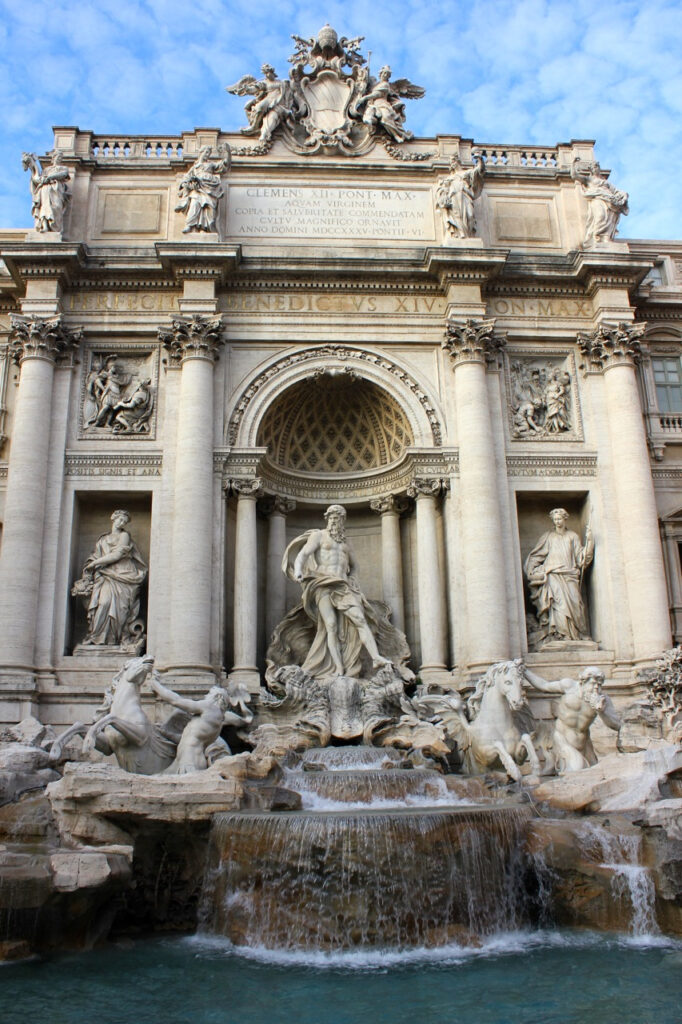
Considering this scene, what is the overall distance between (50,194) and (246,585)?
30.8 ft

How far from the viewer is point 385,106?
2072cm

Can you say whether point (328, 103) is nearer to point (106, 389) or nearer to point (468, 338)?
point (468, 338)

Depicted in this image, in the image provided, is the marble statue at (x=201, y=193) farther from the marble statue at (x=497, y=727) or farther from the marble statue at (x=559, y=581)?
the marble statue at (x=497, y=727)

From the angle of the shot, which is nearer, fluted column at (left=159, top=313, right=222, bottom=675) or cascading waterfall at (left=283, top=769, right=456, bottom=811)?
cascading waterfall at (left=283, top=769, right=456, bottom=811)

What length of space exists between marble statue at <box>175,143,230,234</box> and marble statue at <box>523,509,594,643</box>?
9655mm

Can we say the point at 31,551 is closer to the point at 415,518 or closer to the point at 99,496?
the point at 99,496

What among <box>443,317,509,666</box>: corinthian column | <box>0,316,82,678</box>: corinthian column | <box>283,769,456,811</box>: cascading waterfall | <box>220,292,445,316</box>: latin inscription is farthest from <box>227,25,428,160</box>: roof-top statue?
<box>283,769,456,811</box>: cascading waterfall

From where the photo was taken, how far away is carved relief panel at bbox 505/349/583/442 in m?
19.2

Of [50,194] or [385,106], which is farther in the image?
[385,106]

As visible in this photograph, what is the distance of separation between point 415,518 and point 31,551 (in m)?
7.99

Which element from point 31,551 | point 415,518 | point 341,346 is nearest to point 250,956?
point 31,551

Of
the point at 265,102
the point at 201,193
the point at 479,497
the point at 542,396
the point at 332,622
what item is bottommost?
the point at 332,622

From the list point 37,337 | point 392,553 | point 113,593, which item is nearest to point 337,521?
point 392,553

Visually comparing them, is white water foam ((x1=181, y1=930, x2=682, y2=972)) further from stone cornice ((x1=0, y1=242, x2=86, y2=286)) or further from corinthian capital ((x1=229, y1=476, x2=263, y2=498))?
stone cornice ((x1=0, y1=242, x2=86, y2=286))
